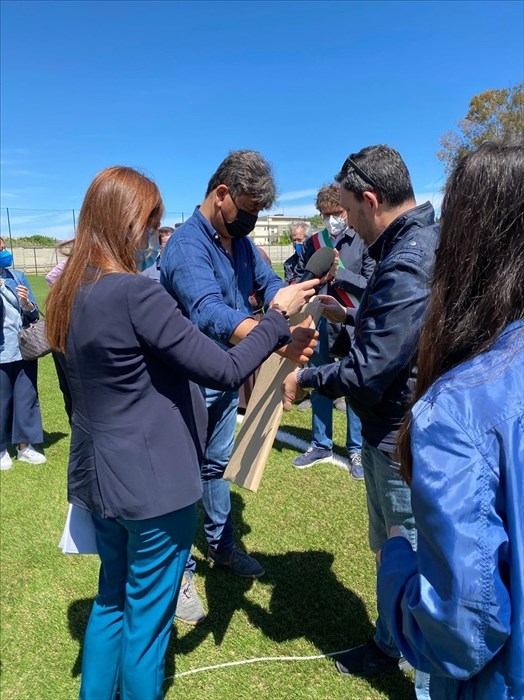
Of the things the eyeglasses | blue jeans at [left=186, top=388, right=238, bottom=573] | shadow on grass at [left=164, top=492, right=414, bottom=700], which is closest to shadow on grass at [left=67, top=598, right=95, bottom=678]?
shadow on grass at [left=164, top=492, right=414, bottom=700]

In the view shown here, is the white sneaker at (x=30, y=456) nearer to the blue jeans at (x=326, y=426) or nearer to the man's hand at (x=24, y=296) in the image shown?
the man's hand at (x=24, y=296)

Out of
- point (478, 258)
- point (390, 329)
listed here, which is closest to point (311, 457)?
point (390, 329)

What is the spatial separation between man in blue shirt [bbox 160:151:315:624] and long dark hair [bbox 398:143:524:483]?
1061 millimetres

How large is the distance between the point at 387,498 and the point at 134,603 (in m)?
1.07

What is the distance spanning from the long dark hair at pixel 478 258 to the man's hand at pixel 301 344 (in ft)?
3.39

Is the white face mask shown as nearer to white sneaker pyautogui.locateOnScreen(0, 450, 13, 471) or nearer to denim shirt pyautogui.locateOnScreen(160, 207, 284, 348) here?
denim shirt pyautogui.locateOnScreen(160, 207, 284, 348)

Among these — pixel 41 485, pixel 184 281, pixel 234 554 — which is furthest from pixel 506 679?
pixel 41 485

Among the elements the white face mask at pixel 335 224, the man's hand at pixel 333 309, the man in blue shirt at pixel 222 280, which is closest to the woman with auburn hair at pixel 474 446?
the man in blue shirt at pixel 222 280

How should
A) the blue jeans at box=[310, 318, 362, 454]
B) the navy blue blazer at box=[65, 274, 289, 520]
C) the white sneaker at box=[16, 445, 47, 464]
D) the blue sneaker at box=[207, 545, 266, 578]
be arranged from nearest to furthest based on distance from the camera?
the navy blue blazer at box=[65, 274, 289, 520] → the blue sneaker at box=[207, 545, 266, 578] → the blue jeans at box=[310, 318, 362, 454] → the white sneaker at box=[16, 445, 47, 464]

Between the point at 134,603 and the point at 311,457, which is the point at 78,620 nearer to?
the point at 134,603

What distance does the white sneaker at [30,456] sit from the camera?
5121 millimetres

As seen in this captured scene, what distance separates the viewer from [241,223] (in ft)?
8.39

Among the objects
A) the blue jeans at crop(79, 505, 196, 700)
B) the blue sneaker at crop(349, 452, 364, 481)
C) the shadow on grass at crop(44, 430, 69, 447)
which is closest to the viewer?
the blue jeans at crop(79, 505, 196, 700)

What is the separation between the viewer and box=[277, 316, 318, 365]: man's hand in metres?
2.08
